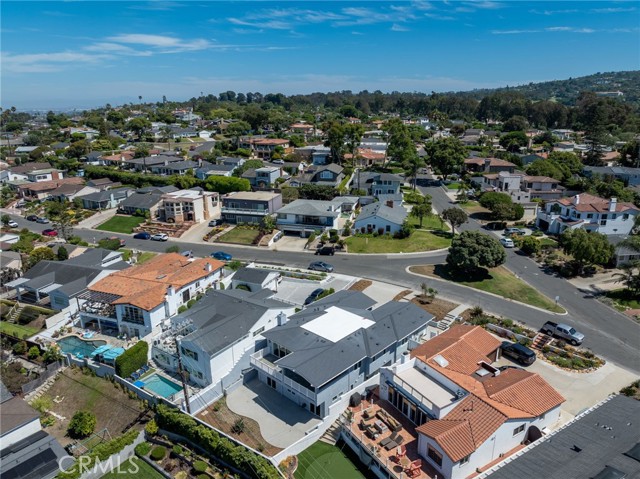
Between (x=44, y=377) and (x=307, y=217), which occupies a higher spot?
(x=307, y=217)

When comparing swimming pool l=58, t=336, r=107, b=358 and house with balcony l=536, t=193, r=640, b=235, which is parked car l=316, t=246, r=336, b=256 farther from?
house with balcony l=536, t=193, r=640, b=235

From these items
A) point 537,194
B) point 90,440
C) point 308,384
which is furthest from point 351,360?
point 537,194

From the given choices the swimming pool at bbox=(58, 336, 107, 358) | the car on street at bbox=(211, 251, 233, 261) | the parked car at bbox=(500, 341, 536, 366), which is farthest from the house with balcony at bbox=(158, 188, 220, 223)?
the parked car at bbox=(500, 341, 536, 366)

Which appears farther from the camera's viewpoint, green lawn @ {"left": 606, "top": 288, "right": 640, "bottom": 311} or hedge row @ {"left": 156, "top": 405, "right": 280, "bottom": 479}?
green lawn @ {"left": 606, "top": 288, "right": 640, "bottom": 311}

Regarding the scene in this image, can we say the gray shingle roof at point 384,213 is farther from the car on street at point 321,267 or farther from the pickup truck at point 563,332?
the pickup truck at point 563,332

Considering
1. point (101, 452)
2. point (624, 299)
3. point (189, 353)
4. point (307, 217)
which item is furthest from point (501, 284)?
point (101, 452)

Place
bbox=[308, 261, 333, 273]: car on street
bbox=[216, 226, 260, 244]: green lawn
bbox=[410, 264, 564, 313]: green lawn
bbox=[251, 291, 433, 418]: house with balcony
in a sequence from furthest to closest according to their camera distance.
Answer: bbox=[216, 226, 260, 244]: green lawn
bbox=[308, 261, 333, 273]: car on street
bbox=[410, 264, 564, 313]: green lawn
bbox=[251, 291, 433, 418]: house with balcony

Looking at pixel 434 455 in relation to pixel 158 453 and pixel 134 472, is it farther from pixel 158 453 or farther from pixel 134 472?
pixel 134 472
